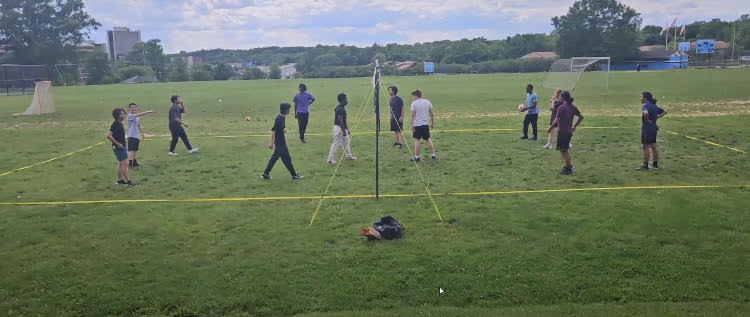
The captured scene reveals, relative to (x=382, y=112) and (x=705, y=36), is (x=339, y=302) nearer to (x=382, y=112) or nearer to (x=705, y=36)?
(x=382, y=112)

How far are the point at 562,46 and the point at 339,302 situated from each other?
103771mm

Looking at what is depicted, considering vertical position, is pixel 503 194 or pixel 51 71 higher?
pixel 51 71

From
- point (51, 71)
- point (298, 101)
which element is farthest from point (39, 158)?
point (51, 71)

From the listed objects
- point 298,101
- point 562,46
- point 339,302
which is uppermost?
point 562,46

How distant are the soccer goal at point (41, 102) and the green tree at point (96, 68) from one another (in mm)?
60716

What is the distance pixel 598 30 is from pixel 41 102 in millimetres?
95747

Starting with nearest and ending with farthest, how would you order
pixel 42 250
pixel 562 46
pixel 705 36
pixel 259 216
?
pixel 42 250 → pixel 259 216 → pixel 562 46 → pixel 705 36

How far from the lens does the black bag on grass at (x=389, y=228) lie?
7.76 m

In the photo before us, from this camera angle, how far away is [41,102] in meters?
28.4

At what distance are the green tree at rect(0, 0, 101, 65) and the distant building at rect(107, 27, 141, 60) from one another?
72461 mm

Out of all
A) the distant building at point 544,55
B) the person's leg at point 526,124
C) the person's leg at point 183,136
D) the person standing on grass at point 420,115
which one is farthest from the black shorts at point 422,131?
the distant building at point 544,55

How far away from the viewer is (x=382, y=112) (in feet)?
85.7

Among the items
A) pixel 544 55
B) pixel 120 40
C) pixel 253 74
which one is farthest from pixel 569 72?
pixel 120 40

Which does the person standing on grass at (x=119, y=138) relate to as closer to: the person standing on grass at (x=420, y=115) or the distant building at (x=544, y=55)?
the person standing on grass at (x=420, y=115)
